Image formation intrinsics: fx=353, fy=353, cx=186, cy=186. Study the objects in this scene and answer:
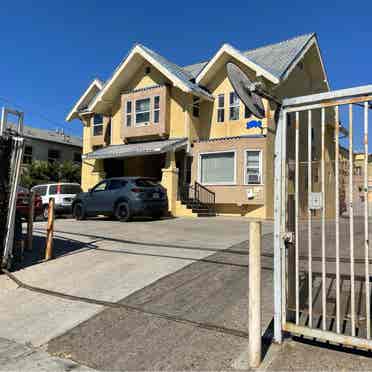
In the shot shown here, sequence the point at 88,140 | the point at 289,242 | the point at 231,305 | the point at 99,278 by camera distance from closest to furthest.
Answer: the point at 289,242, the point at 231,305, the point at 99,278, the point at 88,140

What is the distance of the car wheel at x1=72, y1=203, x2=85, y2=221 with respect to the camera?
14903 mm

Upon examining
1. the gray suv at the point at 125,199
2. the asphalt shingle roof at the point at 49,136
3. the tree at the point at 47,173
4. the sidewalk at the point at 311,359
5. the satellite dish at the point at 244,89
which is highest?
the asphalt shingle roof at the point at 49,136

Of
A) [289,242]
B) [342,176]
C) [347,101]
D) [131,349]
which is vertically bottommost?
[131,349]

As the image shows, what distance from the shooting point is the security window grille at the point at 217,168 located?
16609 mm

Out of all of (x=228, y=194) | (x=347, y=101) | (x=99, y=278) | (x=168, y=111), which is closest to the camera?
(x=347, y=101)

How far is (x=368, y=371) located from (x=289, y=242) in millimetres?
1232

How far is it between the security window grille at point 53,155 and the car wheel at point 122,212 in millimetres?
21461

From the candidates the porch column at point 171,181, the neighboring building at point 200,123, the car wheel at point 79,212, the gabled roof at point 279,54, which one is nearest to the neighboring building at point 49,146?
the neighboring building at point 200,123

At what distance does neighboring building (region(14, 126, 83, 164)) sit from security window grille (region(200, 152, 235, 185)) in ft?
62.2

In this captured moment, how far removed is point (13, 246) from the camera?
7441mm

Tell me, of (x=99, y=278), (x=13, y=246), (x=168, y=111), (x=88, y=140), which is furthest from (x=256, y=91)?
(x=88, y=140)

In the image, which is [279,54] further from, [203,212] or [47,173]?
[47,173]

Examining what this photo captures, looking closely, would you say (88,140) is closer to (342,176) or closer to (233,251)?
(233,251)

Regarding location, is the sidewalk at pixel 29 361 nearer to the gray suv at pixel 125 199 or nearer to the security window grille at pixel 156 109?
the gray suv at pixel 125 199
